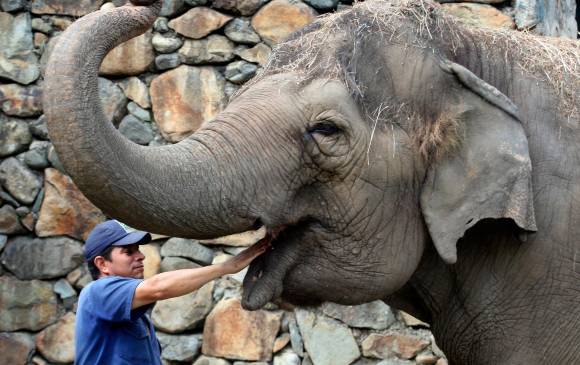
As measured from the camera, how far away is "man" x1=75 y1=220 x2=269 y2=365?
152 inches

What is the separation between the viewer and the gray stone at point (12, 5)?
6746 millimetres

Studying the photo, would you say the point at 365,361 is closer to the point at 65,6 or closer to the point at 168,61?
the point at 168,61

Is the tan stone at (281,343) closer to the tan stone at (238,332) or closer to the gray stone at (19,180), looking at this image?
the tan stone at (238,332)

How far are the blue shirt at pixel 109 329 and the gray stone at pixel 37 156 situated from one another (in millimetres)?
2514

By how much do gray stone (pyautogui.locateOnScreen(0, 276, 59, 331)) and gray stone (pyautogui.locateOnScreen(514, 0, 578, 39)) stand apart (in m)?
3.35

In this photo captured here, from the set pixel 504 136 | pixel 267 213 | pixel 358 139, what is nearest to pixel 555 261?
pixel 504 136

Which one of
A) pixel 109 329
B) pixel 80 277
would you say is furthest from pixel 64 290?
pixel 109 329

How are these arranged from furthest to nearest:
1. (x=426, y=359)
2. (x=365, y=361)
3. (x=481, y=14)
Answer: (x=365, y=361) < (x=426, y=359) < (x=481, y=14)

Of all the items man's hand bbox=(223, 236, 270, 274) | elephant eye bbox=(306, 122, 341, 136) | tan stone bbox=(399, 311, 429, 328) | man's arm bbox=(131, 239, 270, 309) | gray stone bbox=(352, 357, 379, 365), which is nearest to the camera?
elephant eye bbox=(306, 122, 341, 136)

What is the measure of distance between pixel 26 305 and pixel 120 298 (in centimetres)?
288

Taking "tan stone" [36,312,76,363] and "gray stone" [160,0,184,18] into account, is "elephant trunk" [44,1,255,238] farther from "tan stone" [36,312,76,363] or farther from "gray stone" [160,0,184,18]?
"tan stone" [36,312,76,363]

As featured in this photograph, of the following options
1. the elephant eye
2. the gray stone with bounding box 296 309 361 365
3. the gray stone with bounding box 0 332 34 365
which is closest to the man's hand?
the elephant eye

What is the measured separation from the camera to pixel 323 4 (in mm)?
6152

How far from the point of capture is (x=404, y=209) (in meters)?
3.11
